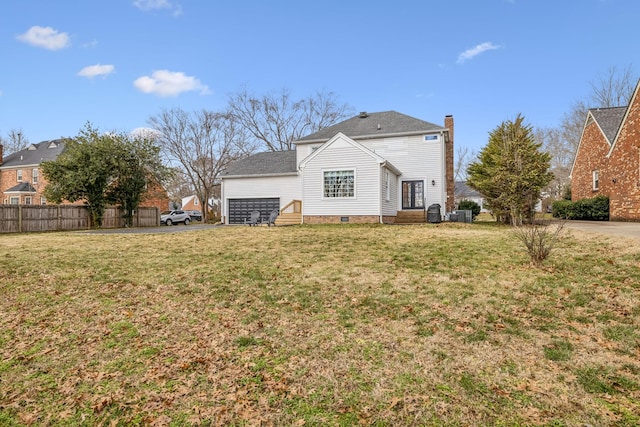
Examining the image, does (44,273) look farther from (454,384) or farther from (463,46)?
(463,46)

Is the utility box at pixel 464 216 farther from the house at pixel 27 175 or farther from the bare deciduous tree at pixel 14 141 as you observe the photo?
the bare deciduous tree at pixel 14 141

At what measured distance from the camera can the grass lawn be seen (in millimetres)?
2818

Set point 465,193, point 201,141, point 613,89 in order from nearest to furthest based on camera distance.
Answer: point 613,89 → point 201,141 → point 465,193

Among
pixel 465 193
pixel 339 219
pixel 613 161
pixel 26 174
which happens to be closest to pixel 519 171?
pixel 613 161

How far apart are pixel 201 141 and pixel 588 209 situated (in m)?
35.1

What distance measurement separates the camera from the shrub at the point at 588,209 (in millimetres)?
19750

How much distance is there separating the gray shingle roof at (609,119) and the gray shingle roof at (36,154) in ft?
166

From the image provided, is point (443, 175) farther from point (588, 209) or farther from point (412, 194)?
point (588, 209)

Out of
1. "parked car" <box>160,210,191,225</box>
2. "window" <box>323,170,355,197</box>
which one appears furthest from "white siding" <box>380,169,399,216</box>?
"parked car" <box>160,210,191,225</box>

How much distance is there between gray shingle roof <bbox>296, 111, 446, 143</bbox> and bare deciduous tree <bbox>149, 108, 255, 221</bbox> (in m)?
17.9

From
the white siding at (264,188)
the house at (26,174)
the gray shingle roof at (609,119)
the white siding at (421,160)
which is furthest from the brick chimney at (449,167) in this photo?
the house at (26,174)

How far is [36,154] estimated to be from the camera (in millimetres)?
41188

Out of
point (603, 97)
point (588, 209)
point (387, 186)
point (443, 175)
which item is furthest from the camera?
point (603, 97)

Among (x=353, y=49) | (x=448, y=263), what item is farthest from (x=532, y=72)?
(x=448, y=263)
